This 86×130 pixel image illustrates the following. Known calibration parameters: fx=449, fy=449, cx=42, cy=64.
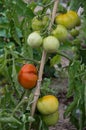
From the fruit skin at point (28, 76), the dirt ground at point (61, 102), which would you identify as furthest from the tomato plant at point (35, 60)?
the dirt ground at point (61, 102)

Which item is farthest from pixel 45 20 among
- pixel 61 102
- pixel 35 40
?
pixel 61 102

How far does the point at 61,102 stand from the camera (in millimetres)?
3561

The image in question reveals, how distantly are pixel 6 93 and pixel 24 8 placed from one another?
0.40 m

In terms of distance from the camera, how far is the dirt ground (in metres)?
3.06

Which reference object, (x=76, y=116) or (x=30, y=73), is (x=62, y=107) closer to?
(x=76, y=116)

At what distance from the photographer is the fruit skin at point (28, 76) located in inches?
75.8

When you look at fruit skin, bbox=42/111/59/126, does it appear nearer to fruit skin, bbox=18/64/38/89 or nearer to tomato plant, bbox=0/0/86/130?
tomato plant, bbox=0/0/86/130

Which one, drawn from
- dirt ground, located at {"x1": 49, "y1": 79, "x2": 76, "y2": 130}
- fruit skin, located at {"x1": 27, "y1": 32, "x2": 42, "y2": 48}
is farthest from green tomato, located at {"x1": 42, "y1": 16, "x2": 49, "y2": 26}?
dirt ground, located at {"x1": 49, "y1": 79, "x2": 76, "y2": 130}

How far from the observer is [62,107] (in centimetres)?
344

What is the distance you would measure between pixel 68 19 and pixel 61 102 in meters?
1.74

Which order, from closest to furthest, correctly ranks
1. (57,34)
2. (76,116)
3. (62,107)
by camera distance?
1. (57,34)
2. (76,116)
3. (62,107)

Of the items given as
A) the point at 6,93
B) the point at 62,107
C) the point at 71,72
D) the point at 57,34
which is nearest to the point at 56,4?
the point at 57,34

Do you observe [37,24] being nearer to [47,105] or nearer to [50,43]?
[50,43]

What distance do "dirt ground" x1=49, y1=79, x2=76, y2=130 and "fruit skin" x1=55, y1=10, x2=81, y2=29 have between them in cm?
121
